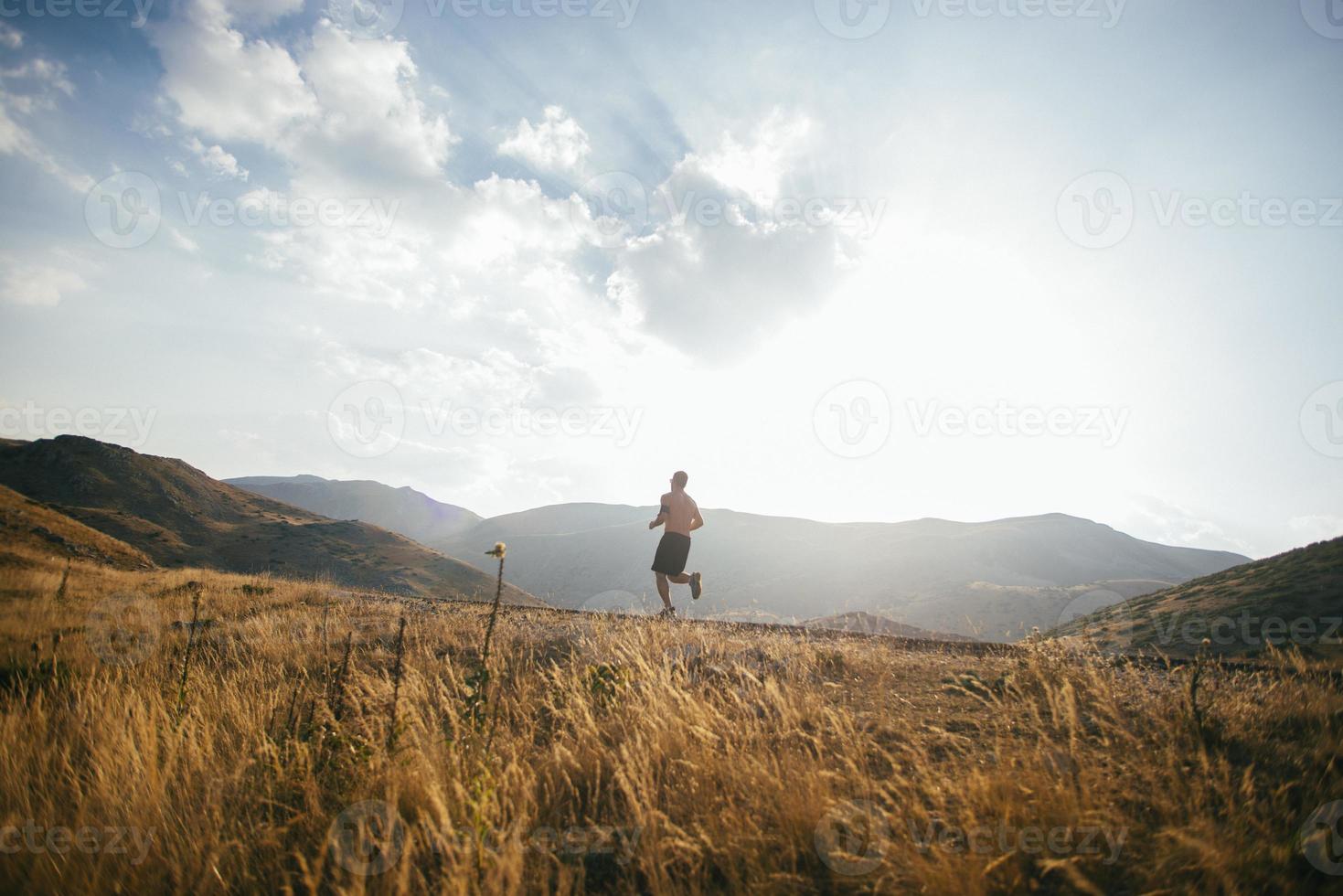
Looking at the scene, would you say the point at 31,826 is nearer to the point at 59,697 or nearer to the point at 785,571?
the point at 59,697

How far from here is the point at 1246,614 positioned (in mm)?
9578

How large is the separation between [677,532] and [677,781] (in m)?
6.25

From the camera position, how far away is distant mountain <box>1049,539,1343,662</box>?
7547 mm

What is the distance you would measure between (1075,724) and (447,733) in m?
4.06

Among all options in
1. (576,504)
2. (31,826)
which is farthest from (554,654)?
(576,504)

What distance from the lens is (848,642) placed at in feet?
23.0

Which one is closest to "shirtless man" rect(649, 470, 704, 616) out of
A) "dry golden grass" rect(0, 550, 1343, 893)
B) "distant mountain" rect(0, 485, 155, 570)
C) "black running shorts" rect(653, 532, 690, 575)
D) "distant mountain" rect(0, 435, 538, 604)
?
"black running shorts" rect(653, 532, 690, 575)

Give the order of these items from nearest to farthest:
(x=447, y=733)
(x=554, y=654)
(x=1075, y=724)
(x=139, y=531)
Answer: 1. (x=1075, y=724)
2. (x=447, y=733)
3. (x=554, y=654)
4. (x=139, y=531)

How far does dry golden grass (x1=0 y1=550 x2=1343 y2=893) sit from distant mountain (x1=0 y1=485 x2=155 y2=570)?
28845mm

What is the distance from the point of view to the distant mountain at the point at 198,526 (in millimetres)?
46531

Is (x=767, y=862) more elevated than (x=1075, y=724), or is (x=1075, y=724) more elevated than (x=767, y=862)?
(x=1075, y=724)

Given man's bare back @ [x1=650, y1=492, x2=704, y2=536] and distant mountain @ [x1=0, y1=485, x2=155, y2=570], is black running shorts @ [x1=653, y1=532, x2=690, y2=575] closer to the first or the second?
man's bare back @ [x1=650, y1=492, x2=704, y2=536]

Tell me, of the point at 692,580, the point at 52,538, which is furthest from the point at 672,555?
the point at 52,538

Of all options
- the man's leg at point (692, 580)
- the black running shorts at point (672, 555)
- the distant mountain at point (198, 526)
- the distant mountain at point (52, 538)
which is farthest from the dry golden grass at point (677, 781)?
the distant mountain at point (198, 526)
